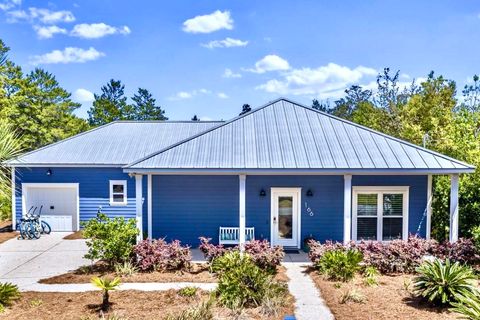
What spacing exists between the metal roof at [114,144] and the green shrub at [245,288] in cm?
1002

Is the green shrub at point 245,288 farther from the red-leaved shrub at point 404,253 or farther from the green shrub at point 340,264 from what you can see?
the red-leaved shrub at point 404,253

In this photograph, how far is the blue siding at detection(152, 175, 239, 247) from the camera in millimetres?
12945

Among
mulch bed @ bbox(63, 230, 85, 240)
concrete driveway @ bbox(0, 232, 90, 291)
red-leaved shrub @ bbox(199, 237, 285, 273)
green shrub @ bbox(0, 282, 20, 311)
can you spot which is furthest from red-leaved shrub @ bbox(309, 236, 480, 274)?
mulch bed @ bbox(63, 230, 85, 240)

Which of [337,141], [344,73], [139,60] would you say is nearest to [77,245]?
[337,141]

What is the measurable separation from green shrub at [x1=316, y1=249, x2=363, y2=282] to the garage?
470 inches

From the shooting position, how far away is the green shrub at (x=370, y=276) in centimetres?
899

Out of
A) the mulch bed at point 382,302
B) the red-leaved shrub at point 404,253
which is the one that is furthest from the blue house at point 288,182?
the mulch bed at point 382,302

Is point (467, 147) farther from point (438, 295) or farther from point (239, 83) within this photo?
point (239, 83)

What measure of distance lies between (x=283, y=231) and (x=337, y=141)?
3.66m

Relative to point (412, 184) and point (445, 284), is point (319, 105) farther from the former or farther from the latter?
point (445, 284)

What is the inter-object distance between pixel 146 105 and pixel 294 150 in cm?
3910

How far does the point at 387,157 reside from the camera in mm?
11055

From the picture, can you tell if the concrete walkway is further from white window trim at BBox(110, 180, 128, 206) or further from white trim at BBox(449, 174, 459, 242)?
white window trim at BBox(110, 180, 128, 206)

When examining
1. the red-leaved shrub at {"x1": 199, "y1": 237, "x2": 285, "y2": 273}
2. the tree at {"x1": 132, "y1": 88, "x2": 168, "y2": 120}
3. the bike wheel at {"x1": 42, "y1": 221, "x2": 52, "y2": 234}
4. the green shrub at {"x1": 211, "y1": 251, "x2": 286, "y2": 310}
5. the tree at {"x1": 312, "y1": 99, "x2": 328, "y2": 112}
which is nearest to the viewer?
the green shrub at {"x1": 211, "y1": 251, "x2": 286, "y2": 310}
